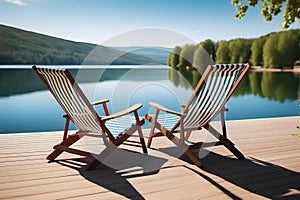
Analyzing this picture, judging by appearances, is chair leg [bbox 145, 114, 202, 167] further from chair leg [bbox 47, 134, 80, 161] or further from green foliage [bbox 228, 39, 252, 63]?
green foliage [bbox 228, 39, 252, 63]

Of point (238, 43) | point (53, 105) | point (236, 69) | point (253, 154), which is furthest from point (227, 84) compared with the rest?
point (238, 43)

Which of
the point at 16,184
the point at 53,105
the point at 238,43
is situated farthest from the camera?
the point at 238,43

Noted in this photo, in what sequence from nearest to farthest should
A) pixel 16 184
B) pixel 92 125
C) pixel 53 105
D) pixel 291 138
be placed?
pixel 16 184 < pixel 92 125 < pixel 291 138 < pixel 53 105

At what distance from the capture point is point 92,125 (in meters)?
2.47

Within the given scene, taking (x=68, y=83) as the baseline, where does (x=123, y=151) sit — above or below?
below

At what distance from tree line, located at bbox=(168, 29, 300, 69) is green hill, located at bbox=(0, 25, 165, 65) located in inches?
362

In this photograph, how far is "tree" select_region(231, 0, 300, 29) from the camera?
4375 millimetres

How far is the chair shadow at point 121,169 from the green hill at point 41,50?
16.3 meters

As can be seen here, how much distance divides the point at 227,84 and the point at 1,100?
13.7 meters

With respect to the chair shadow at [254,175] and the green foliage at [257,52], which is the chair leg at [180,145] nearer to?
the chair shadow at [254,175]

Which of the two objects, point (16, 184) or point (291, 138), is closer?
point (16, 184)

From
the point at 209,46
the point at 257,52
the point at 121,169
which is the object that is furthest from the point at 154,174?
the point at 209,46

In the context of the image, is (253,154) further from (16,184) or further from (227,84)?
(16,184)

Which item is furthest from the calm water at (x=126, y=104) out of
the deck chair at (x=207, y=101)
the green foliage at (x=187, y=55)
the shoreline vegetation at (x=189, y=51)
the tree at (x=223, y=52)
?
the tree at (x=223, y=52)
